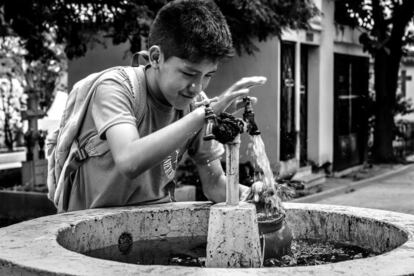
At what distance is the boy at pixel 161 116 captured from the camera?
8.16 feet

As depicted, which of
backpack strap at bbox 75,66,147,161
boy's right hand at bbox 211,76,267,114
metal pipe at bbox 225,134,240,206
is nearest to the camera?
boy's right hand at bbox 211,76,267,114


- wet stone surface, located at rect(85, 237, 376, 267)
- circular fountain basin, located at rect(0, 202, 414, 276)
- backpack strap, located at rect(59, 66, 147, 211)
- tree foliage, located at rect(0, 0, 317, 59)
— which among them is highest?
tree foliage, located at rect(0, 0, 317, 59)

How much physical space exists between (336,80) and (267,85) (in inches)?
131

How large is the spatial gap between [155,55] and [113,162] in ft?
1.55

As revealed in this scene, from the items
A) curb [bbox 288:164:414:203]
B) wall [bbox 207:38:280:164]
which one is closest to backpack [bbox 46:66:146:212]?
curb [bbox 288:164:414:203]

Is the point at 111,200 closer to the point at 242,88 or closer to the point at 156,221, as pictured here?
the point at 156,221

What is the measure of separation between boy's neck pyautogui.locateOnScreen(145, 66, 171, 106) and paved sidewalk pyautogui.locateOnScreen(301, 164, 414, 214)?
7721mm

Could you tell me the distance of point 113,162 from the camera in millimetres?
2994

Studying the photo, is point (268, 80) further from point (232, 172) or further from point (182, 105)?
point (232, 172)

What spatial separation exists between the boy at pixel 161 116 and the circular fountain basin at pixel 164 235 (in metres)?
0.11

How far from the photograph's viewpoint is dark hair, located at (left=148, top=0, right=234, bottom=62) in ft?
8.84

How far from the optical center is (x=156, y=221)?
308 centimetres

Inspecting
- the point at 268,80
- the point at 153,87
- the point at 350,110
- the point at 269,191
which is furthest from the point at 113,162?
the point at 350,110

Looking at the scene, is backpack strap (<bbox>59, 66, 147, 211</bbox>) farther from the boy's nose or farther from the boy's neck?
the boy's nose
